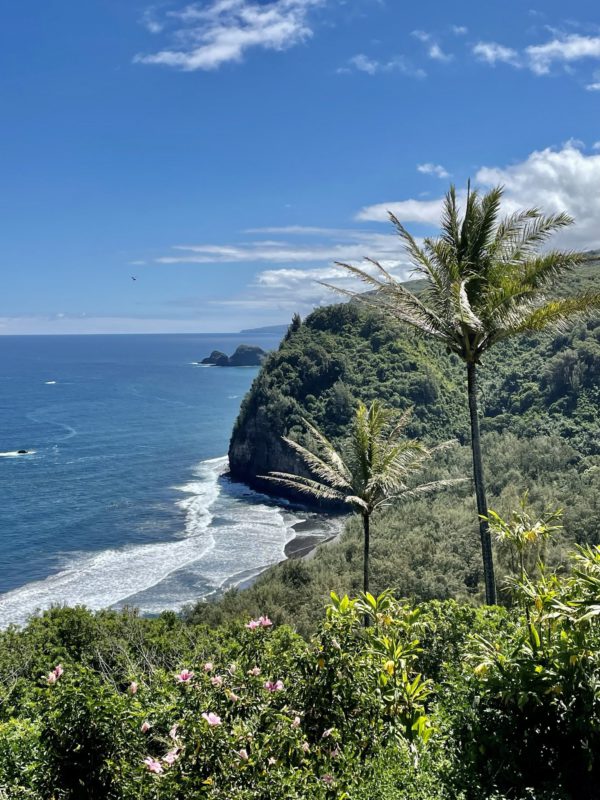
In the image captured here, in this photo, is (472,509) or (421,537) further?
(472,509)

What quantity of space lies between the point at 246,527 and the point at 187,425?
47.0 m

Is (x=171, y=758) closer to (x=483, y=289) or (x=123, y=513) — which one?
(x=483, y=289)

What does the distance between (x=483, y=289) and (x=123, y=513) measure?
1812 inches

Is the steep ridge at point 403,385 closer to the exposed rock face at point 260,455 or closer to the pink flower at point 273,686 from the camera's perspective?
the exposed rock face at point 260,455

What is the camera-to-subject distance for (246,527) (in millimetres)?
51375

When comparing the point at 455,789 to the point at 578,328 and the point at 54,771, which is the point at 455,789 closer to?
the point at 54,771

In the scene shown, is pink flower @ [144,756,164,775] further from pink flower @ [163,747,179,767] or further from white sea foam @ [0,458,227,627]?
white sea foam @ [0,458,227,627]

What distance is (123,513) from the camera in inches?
2078

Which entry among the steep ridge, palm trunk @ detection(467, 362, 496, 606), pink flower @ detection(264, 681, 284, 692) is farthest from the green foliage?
the steep ridge

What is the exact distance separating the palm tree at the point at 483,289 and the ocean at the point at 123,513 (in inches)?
1109

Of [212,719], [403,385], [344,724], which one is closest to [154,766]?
[212,719]

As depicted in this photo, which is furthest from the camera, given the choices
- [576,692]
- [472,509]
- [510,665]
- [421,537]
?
[472,509]

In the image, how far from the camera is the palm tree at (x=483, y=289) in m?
11.7

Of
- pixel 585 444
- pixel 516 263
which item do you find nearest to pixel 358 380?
pixel 585 444
